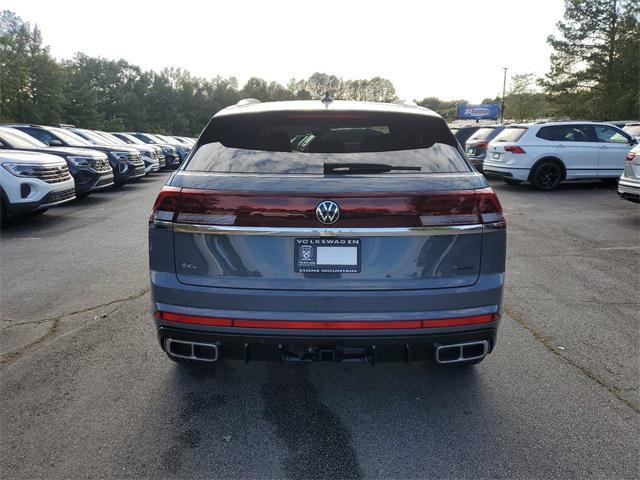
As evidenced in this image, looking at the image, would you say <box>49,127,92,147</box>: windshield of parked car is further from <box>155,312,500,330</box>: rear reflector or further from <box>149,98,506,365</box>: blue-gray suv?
<box>155,312,500,330</box>: rear reflector

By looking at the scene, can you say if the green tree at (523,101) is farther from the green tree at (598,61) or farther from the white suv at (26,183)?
the white suv at (26,183)

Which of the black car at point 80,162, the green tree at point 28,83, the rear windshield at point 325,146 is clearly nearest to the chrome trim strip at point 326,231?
the rear windshield at point 325,146

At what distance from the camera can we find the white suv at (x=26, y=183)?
834 cm

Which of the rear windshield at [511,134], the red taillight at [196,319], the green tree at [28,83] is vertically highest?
the green tree at [28,83]

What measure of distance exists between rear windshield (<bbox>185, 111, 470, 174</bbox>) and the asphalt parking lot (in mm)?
1416

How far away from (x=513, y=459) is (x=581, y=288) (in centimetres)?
340

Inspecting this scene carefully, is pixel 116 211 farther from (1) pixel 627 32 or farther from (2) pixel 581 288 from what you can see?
(1) pixel 627 32

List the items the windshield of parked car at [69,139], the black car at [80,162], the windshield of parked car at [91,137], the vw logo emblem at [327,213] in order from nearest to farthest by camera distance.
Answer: the vw logo emblem at [327,213]
the black car at [80,162]
the windshield of parked car at [69,139]
the windshield of parked car at [91,137]

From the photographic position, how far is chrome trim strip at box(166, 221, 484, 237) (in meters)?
2.52

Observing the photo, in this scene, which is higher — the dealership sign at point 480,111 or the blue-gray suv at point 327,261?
the dealership sign at point 480,111

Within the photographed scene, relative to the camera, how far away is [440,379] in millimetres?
3455

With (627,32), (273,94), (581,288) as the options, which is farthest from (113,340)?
(273,94)

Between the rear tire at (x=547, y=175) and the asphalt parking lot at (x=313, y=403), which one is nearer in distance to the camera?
the asphalt parking lot at (x=313, y=403)

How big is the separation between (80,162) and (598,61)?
44.0 m
